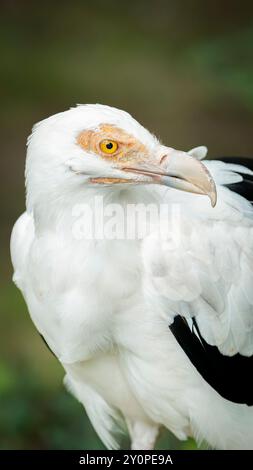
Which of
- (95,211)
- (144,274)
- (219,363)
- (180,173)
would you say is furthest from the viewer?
(219,363)

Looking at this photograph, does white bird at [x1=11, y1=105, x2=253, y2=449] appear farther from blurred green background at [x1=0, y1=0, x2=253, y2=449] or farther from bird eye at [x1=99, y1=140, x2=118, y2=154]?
blurred green background at [x1=0, y1=0, x2=253, y2=449]

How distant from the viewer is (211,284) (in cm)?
447

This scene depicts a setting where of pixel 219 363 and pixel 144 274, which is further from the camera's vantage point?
pixel 219 363

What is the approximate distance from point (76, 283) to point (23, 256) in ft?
1.92

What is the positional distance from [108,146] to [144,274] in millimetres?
646

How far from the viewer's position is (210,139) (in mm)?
10117

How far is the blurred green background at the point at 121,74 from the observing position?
8586 mm

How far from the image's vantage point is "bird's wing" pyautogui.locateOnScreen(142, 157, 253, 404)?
439 centimetres

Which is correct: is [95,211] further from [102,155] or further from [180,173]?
[180,173]

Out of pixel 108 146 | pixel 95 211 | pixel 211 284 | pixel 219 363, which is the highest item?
pixel 108 146

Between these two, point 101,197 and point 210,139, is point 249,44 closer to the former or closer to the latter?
point 210,139

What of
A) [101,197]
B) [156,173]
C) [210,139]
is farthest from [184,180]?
[210,139]

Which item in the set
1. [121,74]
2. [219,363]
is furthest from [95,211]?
[121,74]

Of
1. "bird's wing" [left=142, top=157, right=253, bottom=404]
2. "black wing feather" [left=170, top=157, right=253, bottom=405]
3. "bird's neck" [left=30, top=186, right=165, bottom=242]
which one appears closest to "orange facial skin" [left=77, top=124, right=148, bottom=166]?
"bird's neck" [left=30, top=186, right=165, bottom=242]
